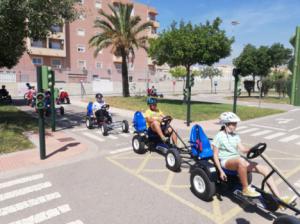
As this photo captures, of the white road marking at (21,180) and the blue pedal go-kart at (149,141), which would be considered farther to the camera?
the blue pedal go-kart at (149,141)

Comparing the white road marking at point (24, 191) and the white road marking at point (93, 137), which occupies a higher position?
the white road marking at point (93, 137)

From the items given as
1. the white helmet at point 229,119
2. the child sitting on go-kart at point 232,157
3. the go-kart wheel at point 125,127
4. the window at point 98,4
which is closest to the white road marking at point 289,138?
the go-kart wheel at point 125,127

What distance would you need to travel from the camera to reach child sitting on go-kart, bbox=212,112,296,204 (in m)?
4.14

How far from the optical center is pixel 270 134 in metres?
10.5

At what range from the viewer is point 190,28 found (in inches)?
752

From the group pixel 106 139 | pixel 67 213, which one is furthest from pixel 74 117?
pixel 67 213

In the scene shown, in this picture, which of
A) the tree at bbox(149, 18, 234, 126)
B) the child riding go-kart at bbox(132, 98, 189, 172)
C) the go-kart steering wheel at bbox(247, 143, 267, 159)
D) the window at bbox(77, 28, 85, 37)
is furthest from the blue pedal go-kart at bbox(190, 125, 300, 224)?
the window at bbox(77, 28, 85, 37)

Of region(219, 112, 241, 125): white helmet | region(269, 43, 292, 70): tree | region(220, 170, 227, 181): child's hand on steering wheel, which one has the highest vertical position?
region(269, 43, 292, 70): tree

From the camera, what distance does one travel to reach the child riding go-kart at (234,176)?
3.91 m

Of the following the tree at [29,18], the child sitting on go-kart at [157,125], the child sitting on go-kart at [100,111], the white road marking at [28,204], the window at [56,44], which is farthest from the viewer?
the window at [56,44]

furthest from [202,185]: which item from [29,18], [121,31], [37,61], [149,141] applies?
[37,61]

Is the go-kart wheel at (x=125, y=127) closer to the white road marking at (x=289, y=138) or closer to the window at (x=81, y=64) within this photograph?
the white road marking at (x=289, y=138)

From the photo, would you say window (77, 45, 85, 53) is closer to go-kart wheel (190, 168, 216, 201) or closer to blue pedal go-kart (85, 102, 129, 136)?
blue pedal go-kart (85, 102, 129, 136)

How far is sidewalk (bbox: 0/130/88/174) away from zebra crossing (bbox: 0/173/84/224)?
0.91 metres
